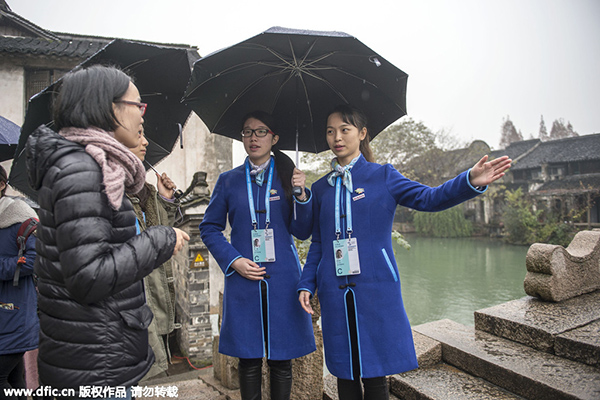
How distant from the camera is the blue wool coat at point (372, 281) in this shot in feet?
5.88

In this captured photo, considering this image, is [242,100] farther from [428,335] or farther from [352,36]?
[428,335]

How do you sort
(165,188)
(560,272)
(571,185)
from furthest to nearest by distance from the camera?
(571,185)
(560,272)
(165,188)

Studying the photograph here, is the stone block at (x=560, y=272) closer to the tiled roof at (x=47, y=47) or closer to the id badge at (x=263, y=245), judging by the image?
the id badge at (x=263, y=245)

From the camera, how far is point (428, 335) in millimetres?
3270

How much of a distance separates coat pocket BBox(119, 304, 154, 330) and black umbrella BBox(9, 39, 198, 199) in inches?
41.7

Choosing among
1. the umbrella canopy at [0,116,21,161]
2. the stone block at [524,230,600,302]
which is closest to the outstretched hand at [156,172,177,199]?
the umbrella canopy at [0,116,21,161]

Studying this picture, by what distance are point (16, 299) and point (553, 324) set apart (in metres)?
3.76

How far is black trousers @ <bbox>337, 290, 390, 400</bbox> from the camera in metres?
1.83

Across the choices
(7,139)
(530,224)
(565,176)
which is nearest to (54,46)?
(7,139)

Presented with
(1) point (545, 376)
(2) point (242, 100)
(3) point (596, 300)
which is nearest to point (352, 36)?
(2) point (242, 100)

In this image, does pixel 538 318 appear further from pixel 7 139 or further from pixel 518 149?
pixel 518 149

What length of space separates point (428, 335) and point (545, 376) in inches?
37.1

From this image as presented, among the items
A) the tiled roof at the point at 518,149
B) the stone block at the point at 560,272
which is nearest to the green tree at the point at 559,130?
the tiled roof at the point at 518,149

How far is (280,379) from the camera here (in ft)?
6.61
